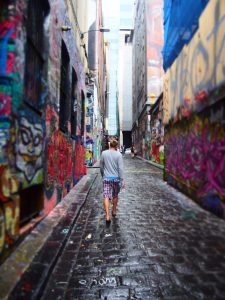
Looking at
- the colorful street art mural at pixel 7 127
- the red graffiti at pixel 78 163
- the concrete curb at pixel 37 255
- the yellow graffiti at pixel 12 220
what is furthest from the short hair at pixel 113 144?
the red graffiti at pixel 78 163

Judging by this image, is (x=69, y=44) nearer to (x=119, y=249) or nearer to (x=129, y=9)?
(x=119, y=249)

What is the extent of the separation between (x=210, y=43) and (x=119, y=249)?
199 inches

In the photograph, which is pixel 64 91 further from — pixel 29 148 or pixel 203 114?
pixel 29 148

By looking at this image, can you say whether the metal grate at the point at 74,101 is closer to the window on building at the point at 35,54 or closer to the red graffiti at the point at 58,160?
the red graffiti at the point at 58,160

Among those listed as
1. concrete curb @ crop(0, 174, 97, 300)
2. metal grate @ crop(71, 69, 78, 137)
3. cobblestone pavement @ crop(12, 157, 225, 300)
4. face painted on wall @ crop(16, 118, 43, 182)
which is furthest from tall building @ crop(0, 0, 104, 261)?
metal grate @ crop(71, 69, 78, 137)

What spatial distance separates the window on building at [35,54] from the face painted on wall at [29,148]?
43 cm

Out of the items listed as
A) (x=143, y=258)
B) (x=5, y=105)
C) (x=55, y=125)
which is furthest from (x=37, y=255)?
(x=55, y=125)

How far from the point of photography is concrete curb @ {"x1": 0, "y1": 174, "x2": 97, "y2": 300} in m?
3.15

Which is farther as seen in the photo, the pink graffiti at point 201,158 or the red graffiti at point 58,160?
the red graffiti at point 58,160

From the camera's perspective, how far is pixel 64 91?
9.22 m

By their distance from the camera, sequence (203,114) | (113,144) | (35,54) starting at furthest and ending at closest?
(203,114) → (113,144) → (35,54)

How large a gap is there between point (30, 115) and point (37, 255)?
2262mm

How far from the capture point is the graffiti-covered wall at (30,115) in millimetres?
3975

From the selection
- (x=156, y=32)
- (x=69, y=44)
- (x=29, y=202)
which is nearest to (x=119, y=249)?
(x=29, y=202)
